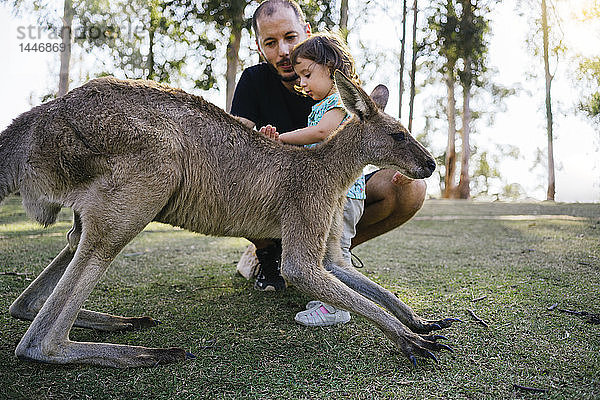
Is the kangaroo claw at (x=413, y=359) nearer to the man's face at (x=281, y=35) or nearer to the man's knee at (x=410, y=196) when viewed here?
the man's knee at (x=410, y=196)

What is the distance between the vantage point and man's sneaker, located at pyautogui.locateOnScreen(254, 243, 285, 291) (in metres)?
2.69

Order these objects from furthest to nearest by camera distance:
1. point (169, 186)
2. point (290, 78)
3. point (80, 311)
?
point (290, 78) → point (80, 311) → point (169, 186)

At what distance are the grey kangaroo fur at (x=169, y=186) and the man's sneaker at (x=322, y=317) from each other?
16 cm

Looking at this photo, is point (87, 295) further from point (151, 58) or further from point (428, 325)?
point (151, 58)

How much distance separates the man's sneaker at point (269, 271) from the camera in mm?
2688

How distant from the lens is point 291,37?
2.69m

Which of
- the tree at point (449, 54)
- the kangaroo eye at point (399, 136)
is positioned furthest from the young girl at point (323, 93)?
the tree at point (449, 54)

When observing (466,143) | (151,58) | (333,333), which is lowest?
(333,333)

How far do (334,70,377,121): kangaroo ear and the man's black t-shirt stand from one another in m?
0.73

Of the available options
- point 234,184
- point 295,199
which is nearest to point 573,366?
point 295,199

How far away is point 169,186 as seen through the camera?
1786mm

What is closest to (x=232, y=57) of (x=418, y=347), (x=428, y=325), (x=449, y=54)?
(x=449, y=54)

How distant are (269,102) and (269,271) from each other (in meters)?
1.03

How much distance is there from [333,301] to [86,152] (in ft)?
3.47
